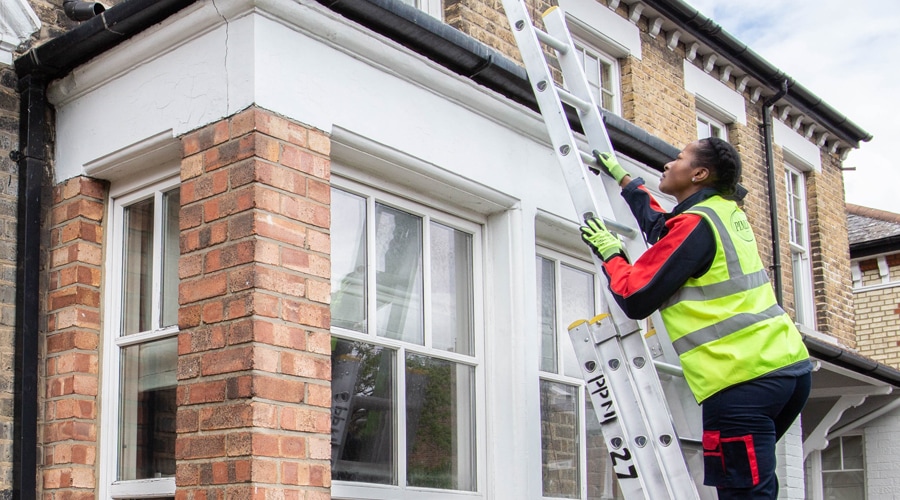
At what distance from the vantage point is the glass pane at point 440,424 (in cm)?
483

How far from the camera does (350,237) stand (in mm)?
4742

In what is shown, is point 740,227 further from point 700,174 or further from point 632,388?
point 632,388

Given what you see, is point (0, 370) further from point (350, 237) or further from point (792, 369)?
point (792, 369)

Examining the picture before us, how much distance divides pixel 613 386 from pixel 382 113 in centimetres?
161

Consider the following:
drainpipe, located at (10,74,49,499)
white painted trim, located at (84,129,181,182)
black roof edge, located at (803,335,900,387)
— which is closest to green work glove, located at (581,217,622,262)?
white painted trim, located at (84,129,181,182)

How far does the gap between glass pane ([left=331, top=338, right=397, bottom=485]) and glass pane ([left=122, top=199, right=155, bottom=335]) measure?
87 cm

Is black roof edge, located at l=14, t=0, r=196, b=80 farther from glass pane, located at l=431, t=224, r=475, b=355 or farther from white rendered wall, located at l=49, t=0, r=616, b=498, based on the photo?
glass pane, located at l=431, t=224, r=475, b=355

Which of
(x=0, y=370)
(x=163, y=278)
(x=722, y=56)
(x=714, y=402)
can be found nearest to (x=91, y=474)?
(x=0, y=370)

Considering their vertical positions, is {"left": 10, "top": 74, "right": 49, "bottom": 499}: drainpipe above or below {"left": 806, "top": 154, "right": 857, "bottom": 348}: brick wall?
below

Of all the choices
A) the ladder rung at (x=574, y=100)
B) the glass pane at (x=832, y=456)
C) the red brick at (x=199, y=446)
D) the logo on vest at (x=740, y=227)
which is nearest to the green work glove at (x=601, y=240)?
the logo on vest at (x=740, y=227)

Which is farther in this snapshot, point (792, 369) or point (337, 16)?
point (337, 16)

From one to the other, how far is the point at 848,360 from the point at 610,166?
6.20m

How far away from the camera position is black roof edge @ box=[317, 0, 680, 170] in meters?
4.48

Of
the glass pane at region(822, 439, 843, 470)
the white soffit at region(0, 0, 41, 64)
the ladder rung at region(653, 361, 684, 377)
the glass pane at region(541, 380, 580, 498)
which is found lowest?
the glass pane at region(822, 439, 843, 470)
